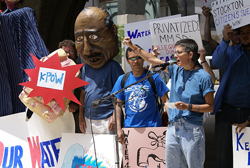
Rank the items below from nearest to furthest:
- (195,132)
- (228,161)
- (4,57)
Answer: (195,132)
(228,161)
(4,57)

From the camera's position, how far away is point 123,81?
3754mm

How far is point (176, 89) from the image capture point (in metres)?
3.26

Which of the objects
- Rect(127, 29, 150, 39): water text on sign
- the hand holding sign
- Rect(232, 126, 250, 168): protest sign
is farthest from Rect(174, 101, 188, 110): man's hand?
Rect(127, 29, 150, 39): water text on sign

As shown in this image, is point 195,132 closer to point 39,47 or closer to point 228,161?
point 228,161

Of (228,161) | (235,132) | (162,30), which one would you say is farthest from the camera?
(162,30)

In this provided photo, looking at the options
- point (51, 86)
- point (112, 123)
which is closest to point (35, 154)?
point (51, 86)

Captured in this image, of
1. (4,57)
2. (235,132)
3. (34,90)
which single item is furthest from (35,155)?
(235,132)

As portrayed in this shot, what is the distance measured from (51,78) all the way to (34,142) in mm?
882

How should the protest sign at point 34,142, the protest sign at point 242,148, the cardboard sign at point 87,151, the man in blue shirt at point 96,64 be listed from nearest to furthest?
the protest sign at point 242,148
the cardboard sign at point 87,151
the man in blue shirt at point 96,64
the protest sign at point 34,142

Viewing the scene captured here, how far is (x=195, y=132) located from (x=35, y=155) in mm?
2106

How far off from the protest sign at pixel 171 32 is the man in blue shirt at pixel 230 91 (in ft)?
1.10

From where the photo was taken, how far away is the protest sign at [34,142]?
409 centimetres

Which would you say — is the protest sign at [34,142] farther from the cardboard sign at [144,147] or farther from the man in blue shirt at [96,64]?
the cardboard sign at [144,147]

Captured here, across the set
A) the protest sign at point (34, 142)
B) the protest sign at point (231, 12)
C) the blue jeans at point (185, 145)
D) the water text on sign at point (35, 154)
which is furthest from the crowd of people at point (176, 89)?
the water text on sign at point (35, 154)
